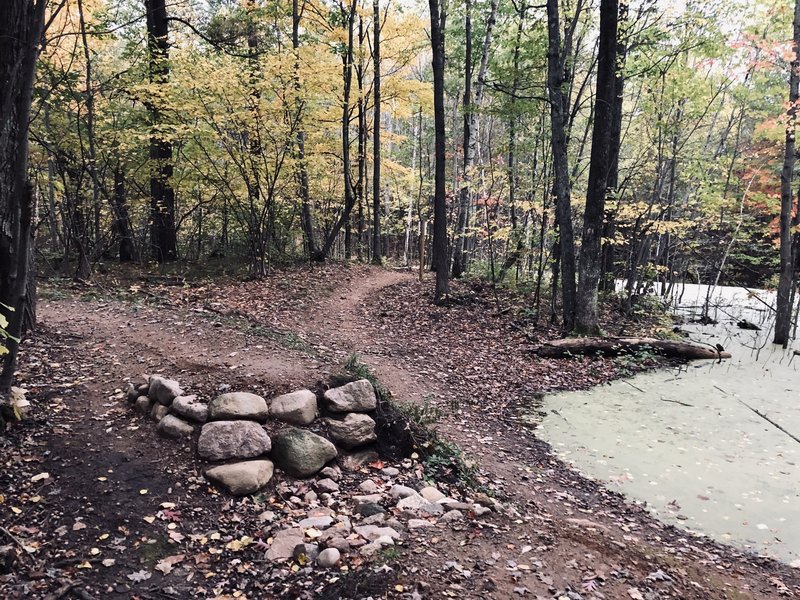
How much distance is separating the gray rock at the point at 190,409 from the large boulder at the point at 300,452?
2.22ft

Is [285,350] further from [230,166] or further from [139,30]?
[139,30]

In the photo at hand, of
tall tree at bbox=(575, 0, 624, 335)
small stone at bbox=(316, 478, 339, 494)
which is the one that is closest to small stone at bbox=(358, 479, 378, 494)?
small stone at bbox=(316, 478, 339, 494)

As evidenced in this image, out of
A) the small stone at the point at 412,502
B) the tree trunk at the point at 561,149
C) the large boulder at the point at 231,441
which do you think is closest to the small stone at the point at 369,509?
the small stone at the point at 412,502

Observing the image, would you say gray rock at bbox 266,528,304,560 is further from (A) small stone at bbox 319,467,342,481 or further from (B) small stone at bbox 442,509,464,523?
(B) small stone at bbox 442,509,464,523

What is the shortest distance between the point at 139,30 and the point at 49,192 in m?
5.05

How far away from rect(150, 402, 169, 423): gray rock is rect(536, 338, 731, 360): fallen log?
626cm

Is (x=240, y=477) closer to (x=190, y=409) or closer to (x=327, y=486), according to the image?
(x=327, y=486)

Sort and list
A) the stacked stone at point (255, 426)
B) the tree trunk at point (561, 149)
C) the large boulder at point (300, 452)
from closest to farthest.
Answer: the stacked stone at point (255, 426) < the large boulder at point (300, 452) < the tree trunk at point (561, 149)

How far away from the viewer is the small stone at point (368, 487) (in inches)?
155

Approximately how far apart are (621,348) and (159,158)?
11.1 meters

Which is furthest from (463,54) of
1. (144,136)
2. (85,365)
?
(85,365)

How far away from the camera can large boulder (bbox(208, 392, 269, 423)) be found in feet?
13.8

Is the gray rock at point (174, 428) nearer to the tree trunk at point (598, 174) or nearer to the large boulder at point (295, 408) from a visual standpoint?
the large boulder at point (295, 408)

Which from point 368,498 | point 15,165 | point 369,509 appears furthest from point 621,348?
point 15,165
